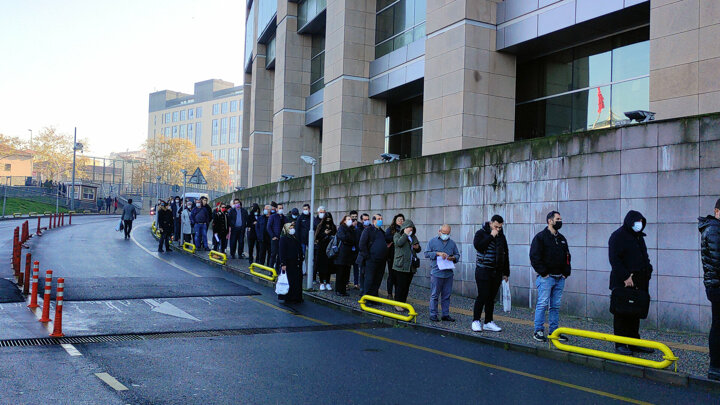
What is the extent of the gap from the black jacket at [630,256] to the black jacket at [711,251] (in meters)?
1.13

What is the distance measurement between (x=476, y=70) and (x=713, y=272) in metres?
11.1

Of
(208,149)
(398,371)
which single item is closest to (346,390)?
(398,371)

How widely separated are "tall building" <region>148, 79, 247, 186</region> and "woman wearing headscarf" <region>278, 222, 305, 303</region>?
11467 cm

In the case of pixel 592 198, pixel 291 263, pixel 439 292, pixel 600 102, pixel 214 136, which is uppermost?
pixel 214 136

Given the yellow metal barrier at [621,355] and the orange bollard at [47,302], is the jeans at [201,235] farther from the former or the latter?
the yellow metal barrier at [621,355]

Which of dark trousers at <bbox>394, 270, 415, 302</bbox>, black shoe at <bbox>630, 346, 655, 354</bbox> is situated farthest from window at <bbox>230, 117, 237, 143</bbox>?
black shoe at <bbox>630, 346, 655, 354</bbox>

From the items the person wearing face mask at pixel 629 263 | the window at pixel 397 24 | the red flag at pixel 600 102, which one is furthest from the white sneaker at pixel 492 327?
the window at pixel 397 24

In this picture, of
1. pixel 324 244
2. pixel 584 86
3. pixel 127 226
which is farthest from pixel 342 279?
pixel 127 226

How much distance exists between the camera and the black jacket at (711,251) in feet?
22.3

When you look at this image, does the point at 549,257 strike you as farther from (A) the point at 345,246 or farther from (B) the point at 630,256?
(A) the point at 345,246

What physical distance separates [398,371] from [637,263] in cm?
353

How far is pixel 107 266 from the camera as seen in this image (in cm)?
1703

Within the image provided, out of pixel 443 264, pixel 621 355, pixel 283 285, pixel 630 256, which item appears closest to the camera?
pixel 621 355

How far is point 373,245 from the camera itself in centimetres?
1245
